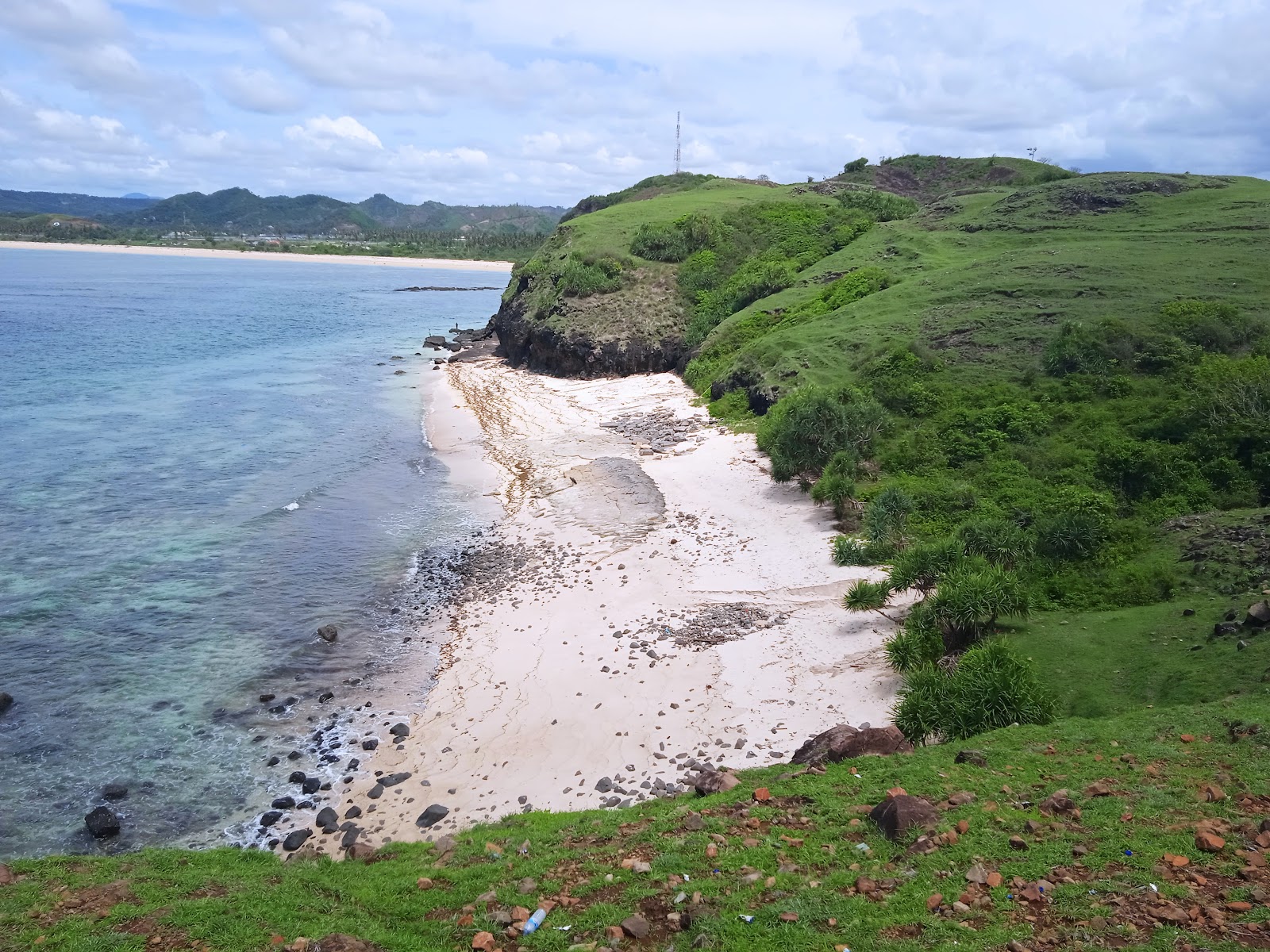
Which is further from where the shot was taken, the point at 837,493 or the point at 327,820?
the point at 837,493

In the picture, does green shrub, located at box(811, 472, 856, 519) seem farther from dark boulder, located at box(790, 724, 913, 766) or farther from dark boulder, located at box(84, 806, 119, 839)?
dark boulder, located at box(84, 806, 119, 839)

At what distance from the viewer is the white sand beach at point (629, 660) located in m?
16.1

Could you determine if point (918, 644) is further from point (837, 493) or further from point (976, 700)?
point (837, 493)

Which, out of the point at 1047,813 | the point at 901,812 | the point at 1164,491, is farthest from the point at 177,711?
the point at 1164,491

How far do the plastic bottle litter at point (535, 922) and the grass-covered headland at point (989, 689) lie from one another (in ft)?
0.54

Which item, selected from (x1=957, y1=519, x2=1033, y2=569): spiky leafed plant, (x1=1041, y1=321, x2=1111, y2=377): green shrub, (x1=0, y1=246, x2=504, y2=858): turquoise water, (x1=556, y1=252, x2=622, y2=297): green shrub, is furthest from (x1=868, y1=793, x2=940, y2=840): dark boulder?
(x1=556, y1=252, x2=622, y2=297): green shrub

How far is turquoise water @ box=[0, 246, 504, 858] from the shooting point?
17156mm

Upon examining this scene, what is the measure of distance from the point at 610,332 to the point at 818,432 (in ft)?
103

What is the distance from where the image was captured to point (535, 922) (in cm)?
1002

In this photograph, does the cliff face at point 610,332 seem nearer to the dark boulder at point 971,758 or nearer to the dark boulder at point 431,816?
the dark boulder at point 431,816

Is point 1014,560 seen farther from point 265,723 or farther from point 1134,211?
point 1134,211

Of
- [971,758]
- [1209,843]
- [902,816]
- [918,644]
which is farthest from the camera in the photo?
[918,644]

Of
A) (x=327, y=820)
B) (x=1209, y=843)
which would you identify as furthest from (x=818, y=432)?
(x=1209, y=843)

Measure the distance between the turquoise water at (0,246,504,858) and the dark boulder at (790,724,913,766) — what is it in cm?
1113
